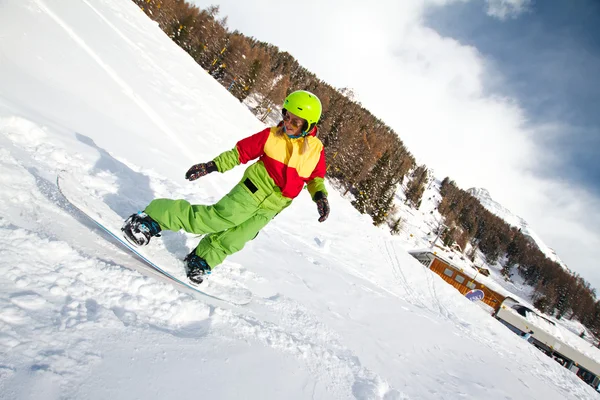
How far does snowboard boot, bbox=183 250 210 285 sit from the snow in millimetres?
279

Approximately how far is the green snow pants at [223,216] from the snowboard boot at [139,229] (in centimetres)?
5

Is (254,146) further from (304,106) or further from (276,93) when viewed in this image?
(276,93)

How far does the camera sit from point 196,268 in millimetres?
2729

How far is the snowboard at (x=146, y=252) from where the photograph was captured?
7.80 ft

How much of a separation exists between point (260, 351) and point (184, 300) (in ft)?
1.96

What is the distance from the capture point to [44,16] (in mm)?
6883

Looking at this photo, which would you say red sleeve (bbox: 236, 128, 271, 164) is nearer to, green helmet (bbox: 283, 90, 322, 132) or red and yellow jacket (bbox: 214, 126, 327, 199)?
red and yellow jacket (bbox: 214, 126, 327, 199)

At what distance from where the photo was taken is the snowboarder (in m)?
2.72

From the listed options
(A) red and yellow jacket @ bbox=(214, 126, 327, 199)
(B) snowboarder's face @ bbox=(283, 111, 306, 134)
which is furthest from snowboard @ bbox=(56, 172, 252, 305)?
(B) snowboarder's face @ bbox=(283, 111, 306, 134)

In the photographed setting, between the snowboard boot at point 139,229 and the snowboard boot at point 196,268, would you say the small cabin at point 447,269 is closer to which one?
the snowboard boot at point 196,268

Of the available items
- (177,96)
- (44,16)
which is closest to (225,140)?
(177,96)

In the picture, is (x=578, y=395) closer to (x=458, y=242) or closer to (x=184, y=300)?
(x=184, y=300)

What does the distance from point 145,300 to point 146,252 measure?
27.8 inches

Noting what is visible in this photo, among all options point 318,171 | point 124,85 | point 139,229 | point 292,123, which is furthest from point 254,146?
point 124,85
